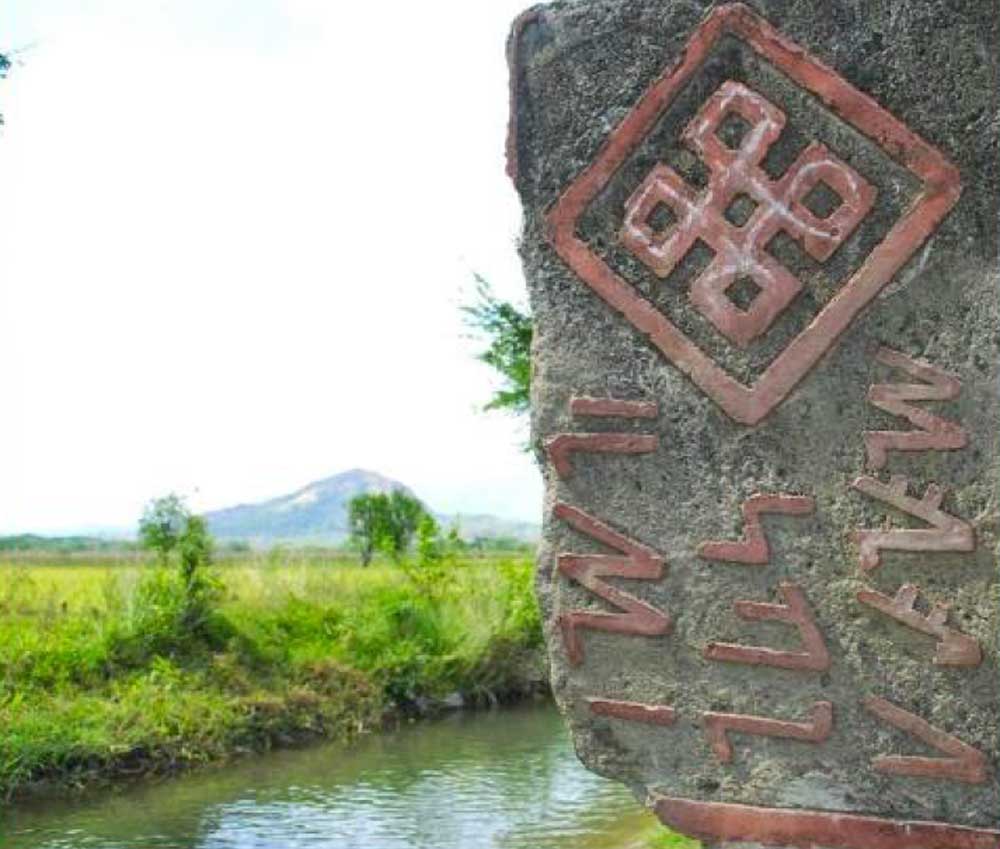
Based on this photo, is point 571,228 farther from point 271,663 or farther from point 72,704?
point 271,663

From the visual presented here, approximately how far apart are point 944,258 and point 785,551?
20.0 inches

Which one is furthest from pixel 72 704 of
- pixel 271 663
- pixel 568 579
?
pixel 568 579

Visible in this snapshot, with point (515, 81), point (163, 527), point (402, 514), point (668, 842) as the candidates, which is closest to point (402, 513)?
point (402, 514)

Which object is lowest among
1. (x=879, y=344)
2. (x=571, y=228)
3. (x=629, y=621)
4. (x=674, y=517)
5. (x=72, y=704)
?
(x=72, y=704)

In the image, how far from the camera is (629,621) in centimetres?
243

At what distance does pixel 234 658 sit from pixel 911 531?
8.73 m

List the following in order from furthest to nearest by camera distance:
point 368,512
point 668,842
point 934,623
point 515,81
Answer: point 368,512
point 668,842
point 515,81
point 934,623

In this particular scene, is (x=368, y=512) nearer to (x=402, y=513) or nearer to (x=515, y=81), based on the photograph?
(x=402, y=513)

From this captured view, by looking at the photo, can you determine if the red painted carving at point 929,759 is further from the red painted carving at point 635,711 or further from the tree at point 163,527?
the tree at point 163,527

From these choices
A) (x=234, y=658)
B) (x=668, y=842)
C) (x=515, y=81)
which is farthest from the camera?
(x=234, y=658)

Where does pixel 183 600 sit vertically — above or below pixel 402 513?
below

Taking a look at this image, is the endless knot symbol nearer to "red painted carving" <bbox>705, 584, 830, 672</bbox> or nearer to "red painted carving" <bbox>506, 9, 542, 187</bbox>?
"red painted carving" <bbox>506, 9, 542, 187</bbox>

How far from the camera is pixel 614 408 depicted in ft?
8.00

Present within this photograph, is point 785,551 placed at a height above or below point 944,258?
below
